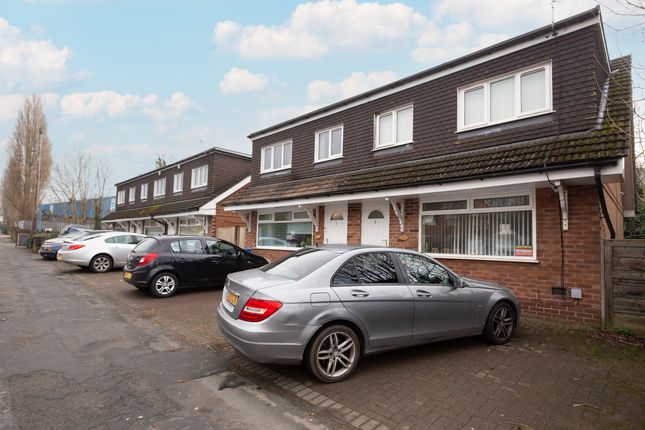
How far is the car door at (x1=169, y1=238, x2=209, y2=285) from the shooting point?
891cm

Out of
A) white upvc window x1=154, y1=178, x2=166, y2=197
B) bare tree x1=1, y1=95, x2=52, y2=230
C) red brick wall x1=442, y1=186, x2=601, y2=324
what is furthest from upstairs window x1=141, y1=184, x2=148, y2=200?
red brick wall x1=442, y1=186, x2=601, y2=324

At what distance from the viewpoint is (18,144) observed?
3478cm

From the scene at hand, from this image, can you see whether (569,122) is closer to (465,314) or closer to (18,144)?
(465,314)

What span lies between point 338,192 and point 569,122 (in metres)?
5.37

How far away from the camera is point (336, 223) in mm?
11094

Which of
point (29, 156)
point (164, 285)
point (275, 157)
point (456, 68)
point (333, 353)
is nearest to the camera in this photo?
Result: point (333, 353)

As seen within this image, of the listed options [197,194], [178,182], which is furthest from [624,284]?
[178,182]

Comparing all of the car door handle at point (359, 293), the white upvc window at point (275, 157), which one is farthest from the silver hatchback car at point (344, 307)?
the white upvc window at point (275, 157)

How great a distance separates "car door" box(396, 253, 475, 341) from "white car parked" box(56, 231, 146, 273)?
10.7 meters

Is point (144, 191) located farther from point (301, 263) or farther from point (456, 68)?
point (301, 263)

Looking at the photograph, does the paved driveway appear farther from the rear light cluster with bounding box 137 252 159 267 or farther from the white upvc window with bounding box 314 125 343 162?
the white upvc window with bounding box 314 125 343 162

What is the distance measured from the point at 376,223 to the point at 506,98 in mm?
4374

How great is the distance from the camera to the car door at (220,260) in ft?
30.8

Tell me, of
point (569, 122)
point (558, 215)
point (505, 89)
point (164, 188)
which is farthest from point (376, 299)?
point (164, 188)
